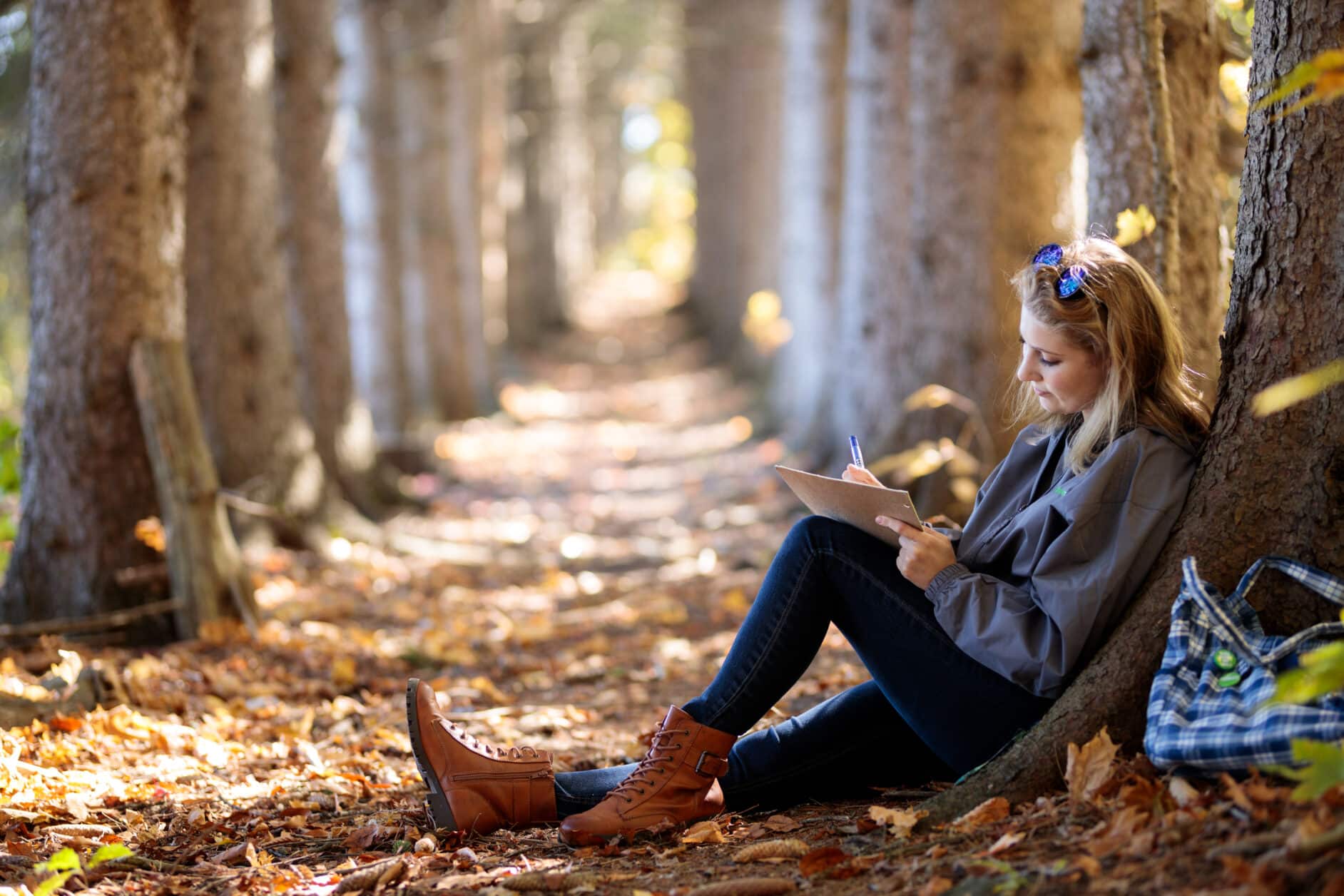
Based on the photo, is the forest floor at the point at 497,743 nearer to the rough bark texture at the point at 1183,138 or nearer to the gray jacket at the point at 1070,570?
the gray jacket at the point at 1070,570

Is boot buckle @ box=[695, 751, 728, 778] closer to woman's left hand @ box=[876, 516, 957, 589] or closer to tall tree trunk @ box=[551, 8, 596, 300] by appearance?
woman's left hand @ box=[876, 516, 957, 589]

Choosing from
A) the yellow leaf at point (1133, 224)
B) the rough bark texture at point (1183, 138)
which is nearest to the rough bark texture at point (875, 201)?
the rough bark texture at point (1183, 138)

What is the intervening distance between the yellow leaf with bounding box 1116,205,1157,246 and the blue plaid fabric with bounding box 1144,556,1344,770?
1660 millimetres

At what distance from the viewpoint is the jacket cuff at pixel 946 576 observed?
2877 millimetres

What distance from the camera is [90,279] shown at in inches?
196

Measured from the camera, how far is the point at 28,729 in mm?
3742

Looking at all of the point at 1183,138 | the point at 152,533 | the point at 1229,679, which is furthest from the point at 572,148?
the point at 1229,679

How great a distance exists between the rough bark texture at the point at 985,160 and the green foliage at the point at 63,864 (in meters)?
4.89

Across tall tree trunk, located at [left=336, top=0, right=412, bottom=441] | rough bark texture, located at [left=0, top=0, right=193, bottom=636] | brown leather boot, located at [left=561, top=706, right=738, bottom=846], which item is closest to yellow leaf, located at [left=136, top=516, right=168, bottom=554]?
rough bark texture, located at [left=0, top=0, right=193, bottom=636]

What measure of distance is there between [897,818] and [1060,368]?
116cm

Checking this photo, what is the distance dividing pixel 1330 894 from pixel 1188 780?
57 centimetres

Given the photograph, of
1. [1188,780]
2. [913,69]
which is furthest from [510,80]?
[1188,780]

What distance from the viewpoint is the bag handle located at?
94.4 inches

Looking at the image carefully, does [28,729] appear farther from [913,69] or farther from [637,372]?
[637,372]
